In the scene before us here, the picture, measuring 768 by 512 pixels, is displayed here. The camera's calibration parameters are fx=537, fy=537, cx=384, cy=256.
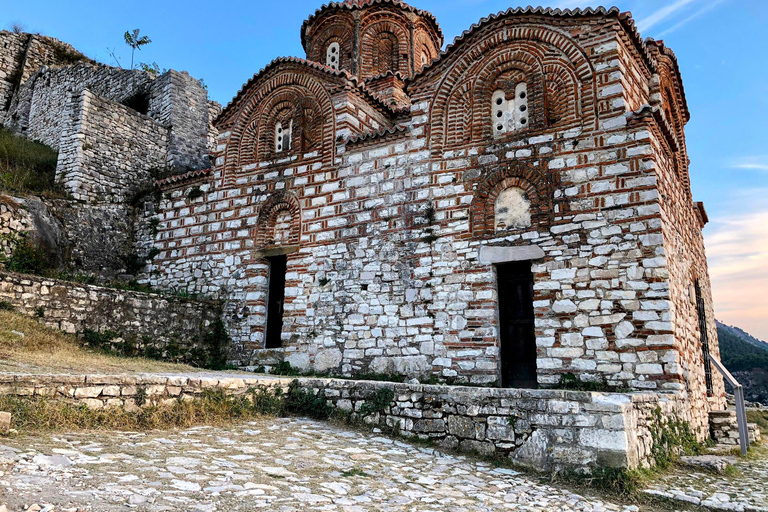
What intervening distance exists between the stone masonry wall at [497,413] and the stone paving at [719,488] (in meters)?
0.36

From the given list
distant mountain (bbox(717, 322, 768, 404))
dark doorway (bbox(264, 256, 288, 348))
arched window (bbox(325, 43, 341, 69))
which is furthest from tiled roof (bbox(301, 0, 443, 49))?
distant mountain (bbox(717, 322, 768, 404))

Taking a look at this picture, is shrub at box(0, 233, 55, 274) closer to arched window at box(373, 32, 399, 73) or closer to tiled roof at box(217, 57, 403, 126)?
tiled roof at box(217, 57, 403, 126)

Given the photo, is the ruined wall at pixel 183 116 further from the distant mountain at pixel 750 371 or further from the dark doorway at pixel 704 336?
the distant mountain at pixel 750 371

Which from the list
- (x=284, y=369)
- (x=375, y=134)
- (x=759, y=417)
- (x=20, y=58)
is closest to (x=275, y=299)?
(x=284, y=369)

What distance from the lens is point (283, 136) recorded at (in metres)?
11.6

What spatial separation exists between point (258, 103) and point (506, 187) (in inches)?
245

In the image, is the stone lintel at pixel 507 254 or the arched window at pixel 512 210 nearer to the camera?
the stone lintel at pixel 507 254

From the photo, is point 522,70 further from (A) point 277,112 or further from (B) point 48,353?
(B) point 48,353

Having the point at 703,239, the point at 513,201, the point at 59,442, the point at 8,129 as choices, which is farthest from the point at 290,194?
the point at 8,129

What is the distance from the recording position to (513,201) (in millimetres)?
8680

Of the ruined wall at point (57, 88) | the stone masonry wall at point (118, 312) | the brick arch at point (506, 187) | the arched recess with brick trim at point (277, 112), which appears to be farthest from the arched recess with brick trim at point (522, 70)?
the ruined wall at point (57, 88)

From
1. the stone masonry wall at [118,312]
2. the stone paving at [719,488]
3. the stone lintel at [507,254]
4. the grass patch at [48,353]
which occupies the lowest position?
the stone paving at [719,488]

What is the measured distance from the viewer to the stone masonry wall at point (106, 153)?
1258 centimetres

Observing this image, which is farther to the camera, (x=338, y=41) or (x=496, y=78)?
(x=338, y=41)
